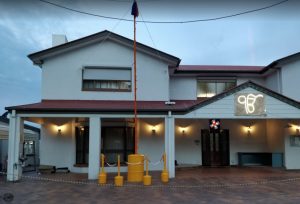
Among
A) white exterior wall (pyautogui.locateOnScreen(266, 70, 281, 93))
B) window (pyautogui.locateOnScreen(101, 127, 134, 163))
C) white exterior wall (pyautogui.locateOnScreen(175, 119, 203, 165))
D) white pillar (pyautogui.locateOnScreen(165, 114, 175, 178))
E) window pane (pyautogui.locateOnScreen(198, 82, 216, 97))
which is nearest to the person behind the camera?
white pillar (pyautogui.locateOnScreen(165, 114, 175, 178))

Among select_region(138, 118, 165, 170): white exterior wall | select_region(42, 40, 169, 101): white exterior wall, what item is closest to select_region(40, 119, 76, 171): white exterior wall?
select_region(42, 40, 169, 101): white exterior wall

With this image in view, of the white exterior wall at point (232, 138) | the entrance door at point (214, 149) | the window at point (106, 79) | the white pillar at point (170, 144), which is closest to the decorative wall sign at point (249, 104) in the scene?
the white pillar at point (170, 144)

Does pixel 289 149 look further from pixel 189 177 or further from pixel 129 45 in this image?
pixel 129 45

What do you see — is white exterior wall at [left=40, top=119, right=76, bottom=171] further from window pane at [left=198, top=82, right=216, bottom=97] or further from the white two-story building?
window pane at [left=198, top=82, right=216, bottom=97]

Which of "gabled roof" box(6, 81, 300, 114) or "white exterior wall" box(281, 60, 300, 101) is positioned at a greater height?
"white exterior wall" box(281, 60, 300, 101)

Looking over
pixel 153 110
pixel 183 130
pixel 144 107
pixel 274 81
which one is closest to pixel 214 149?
pixel 183 130

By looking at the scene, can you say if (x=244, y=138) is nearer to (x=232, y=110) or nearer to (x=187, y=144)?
(x=187, y=144)

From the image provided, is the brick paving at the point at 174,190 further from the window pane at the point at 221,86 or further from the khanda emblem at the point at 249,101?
the window pane at the point at 221,86

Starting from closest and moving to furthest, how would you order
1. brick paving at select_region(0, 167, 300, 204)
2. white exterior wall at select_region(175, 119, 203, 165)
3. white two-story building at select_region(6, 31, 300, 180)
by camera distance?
brick paving at select_region(0, 167, 300, 204) → white two-story building at select_region(6, 31, 300, 180) → white exterior wall at select_region(175, 119, 203, 165)

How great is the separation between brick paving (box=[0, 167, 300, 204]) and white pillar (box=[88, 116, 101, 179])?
0.50m

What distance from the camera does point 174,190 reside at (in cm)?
1077

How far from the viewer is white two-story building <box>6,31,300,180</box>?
1381 centimetres

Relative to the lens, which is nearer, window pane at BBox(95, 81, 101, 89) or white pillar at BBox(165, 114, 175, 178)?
white pillar at BBox(165, 114, 175, 178)

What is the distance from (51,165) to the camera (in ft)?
52.0
